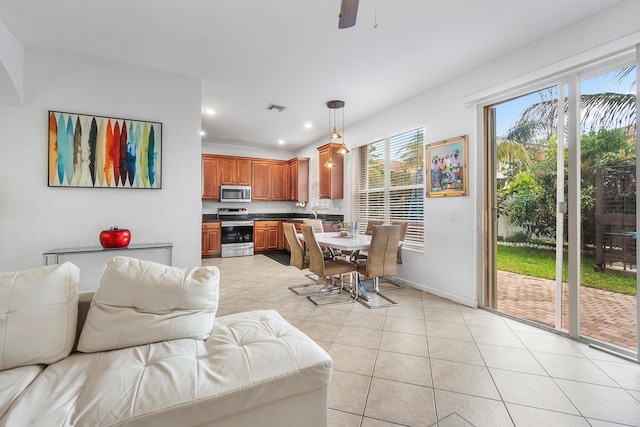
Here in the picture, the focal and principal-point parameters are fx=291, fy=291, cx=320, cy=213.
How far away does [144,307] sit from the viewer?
1.42 metres

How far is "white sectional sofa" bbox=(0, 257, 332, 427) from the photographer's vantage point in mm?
1003

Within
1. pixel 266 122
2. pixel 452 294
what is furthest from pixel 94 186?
pixel 452 294

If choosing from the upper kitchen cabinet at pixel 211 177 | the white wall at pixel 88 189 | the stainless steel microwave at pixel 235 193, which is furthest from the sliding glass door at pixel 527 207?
the upper kitchen cabinet at pixel 211 177

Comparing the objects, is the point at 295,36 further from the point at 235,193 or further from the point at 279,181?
the point at 279,181

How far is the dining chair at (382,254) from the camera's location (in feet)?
10.7

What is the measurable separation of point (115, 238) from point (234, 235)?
3984 millimetres

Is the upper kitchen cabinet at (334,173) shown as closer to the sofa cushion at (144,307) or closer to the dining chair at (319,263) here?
the dining chair at (319,263)

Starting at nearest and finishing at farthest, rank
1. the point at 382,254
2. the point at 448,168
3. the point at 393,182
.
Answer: the point at 382,254, the point at 448,168, the point at 393,182

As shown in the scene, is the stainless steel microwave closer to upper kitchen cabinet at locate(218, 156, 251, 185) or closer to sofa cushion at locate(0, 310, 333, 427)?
upper kitchen cabinet at locate(218, 156, 251, 185)

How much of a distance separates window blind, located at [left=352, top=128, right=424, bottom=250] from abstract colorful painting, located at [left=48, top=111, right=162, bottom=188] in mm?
3306

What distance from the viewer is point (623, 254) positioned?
2322mm

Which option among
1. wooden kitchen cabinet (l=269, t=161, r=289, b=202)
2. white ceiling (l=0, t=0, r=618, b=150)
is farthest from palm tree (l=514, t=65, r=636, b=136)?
wooden kitchen cabinet (l=269, t=161, r=289, b=202)

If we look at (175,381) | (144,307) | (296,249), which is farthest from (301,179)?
(175,381)

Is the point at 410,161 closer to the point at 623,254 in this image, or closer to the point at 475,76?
the point at 475,76
